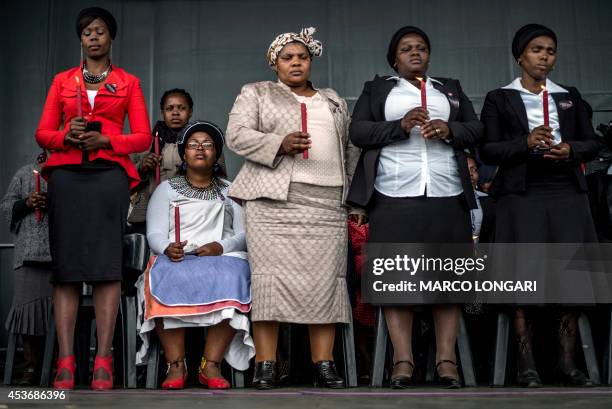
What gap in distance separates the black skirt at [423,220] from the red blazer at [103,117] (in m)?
1.31

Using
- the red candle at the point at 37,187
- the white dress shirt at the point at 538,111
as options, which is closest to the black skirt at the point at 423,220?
the white dress shirt at the point at 538,111

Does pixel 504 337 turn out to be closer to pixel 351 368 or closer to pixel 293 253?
pixel 351 368

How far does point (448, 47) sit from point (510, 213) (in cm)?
282

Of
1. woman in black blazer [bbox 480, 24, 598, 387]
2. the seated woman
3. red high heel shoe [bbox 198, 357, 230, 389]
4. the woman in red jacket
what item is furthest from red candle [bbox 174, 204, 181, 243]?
woman in black blazer [bbox 480, 24, 598, 387]

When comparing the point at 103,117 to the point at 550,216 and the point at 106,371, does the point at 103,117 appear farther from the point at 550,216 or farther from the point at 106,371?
the point at 550,216

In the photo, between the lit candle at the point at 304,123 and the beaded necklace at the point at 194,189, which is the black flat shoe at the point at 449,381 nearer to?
the lit candle at the point at 304,123

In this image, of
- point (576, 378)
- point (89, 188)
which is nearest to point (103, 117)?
point (89, 188)

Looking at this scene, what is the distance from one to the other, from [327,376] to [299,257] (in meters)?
0.60

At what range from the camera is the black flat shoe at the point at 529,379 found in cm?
498

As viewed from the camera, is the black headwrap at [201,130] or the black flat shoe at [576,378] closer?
the black flat shoe at [576,378]

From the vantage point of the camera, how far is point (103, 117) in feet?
17.4

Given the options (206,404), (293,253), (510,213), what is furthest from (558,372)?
(206,404)

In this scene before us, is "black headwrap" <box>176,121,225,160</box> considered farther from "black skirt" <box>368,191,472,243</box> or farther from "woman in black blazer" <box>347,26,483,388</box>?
"black skirt" <box>368,191,472,243</box>

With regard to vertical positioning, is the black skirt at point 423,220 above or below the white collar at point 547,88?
below
